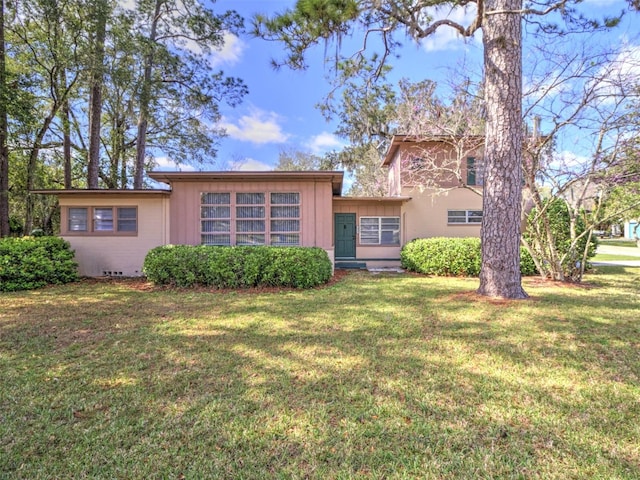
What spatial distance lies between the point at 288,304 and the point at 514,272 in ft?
14.0

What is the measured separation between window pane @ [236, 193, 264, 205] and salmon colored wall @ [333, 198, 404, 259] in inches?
138

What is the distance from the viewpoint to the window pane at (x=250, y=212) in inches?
363

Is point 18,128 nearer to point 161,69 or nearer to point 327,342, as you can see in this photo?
point 161,69

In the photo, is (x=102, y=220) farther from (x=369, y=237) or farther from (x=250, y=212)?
(x=369, y=237)

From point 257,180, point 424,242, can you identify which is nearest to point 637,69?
point 424,242

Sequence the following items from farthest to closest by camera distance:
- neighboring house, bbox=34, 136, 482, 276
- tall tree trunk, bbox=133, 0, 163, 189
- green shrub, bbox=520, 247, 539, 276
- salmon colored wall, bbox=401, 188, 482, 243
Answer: salmon colored wall, bbox=401, 188, 482, 243
tall tree trunk, bbox=133, 0, 163, 189
neighboring house, bbox=34, 136, 482, 276
green shrub, bbox=520, 247, 539, 276

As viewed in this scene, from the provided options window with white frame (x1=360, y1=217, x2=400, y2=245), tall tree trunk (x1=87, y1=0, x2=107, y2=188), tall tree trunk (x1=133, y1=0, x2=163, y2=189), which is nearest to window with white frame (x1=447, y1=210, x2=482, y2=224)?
window with white frame (x1=360, y1=217, x2=400, y2=245)

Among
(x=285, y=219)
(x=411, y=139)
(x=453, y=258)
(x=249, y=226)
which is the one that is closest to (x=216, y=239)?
(x=249, y=226)

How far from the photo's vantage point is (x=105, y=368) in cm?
316

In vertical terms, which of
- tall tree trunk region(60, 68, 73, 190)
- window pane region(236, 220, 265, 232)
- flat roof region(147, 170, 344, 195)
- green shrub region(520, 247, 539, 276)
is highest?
tall tree trunk region(60, 68, 73, 190)

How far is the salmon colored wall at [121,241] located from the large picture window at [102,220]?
0.41 feet

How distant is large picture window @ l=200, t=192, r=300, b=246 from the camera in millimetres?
9156

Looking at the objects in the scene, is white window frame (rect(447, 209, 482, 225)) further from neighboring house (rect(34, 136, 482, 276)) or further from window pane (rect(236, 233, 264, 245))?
window pane (rect(236, 233, 264, 245))

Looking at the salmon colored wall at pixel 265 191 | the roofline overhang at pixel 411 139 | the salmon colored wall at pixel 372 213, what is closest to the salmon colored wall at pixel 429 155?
the roofline overhang at pixel 411 139
